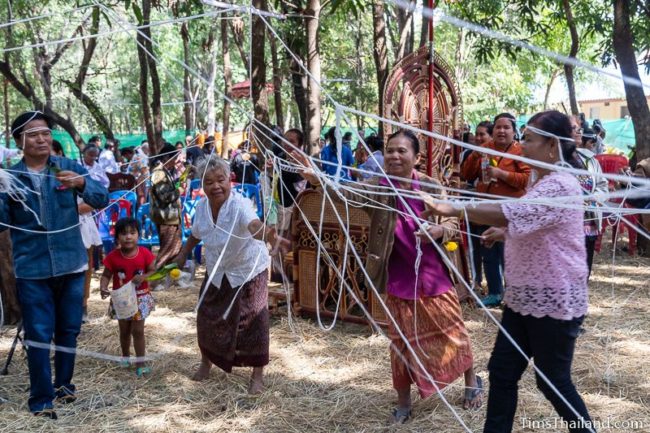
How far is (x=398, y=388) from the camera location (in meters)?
3.47

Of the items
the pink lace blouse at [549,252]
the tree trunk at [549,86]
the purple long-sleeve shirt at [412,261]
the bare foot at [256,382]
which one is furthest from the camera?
the tree trunk at [549,86]

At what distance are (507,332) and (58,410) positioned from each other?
2609 millimetres

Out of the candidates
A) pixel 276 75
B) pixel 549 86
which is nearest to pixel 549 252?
pixel 276 75

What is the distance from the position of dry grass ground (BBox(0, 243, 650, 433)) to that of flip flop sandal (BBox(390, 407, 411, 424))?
0.04 meters

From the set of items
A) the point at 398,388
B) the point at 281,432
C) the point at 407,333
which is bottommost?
the point at 281,432

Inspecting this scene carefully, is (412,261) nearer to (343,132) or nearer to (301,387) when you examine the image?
(301,387)

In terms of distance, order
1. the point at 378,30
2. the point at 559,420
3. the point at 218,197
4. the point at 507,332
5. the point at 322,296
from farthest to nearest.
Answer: the point at 378,30 → the point at 322,296 → the point at 218,197 → the point at 559,420 → the point at 507,332

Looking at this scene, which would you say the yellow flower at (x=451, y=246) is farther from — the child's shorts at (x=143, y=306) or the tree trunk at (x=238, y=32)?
the tree trunk at (x=238, y=32)

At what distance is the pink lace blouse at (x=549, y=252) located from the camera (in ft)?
8.18

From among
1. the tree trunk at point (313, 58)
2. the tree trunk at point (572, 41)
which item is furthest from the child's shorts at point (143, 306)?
the tree trunk at point (572, 41)

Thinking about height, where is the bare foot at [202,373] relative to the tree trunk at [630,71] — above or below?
below

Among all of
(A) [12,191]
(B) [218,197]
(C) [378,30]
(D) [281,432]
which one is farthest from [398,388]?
(C) [378,30]

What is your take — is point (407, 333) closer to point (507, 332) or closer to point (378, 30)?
point (507, 332)

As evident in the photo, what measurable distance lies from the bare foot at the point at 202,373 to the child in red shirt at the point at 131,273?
15.3 inches
